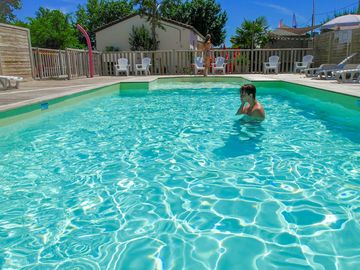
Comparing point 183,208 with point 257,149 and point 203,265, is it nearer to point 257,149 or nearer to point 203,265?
point 203,265

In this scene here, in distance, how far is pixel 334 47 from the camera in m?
12.3

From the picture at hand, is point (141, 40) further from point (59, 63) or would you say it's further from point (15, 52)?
point (15, 52)

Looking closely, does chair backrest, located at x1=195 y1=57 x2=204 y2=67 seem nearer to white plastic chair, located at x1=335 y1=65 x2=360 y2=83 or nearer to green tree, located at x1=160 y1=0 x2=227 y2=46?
white plastic chair, located at x1=335 y1=65 x2=360 y2=83

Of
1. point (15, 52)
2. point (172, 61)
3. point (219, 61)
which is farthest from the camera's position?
point (172, 61)

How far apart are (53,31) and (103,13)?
553 cm

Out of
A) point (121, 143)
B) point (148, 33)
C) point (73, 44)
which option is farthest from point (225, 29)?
point (121, 143)

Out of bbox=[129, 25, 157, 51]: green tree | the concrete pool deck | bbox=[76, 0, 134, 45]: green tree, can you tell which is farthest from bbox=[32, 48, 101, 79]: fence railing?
bbox=[76, 0, 134, 45]: green tree

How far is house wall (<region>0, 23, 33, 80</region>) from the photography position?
9578 mm

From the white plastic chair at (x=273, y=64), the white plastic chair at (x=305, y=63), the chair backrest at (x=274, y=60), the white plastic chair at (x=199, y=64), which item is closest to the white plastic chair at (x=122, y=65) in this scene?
the white plastic chair at (x=199, y=64)


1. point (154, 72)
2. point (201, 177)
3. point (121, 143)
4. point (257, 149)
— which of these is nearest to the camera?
point (201, 177)

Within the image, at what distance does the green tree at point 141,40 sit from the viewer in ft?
64.1

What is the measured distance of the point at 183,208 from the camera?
2180mm

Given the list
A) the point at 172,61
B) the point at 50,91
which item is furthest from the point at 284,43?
the point at 50,91

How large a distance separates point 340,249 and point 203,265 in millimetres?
788
